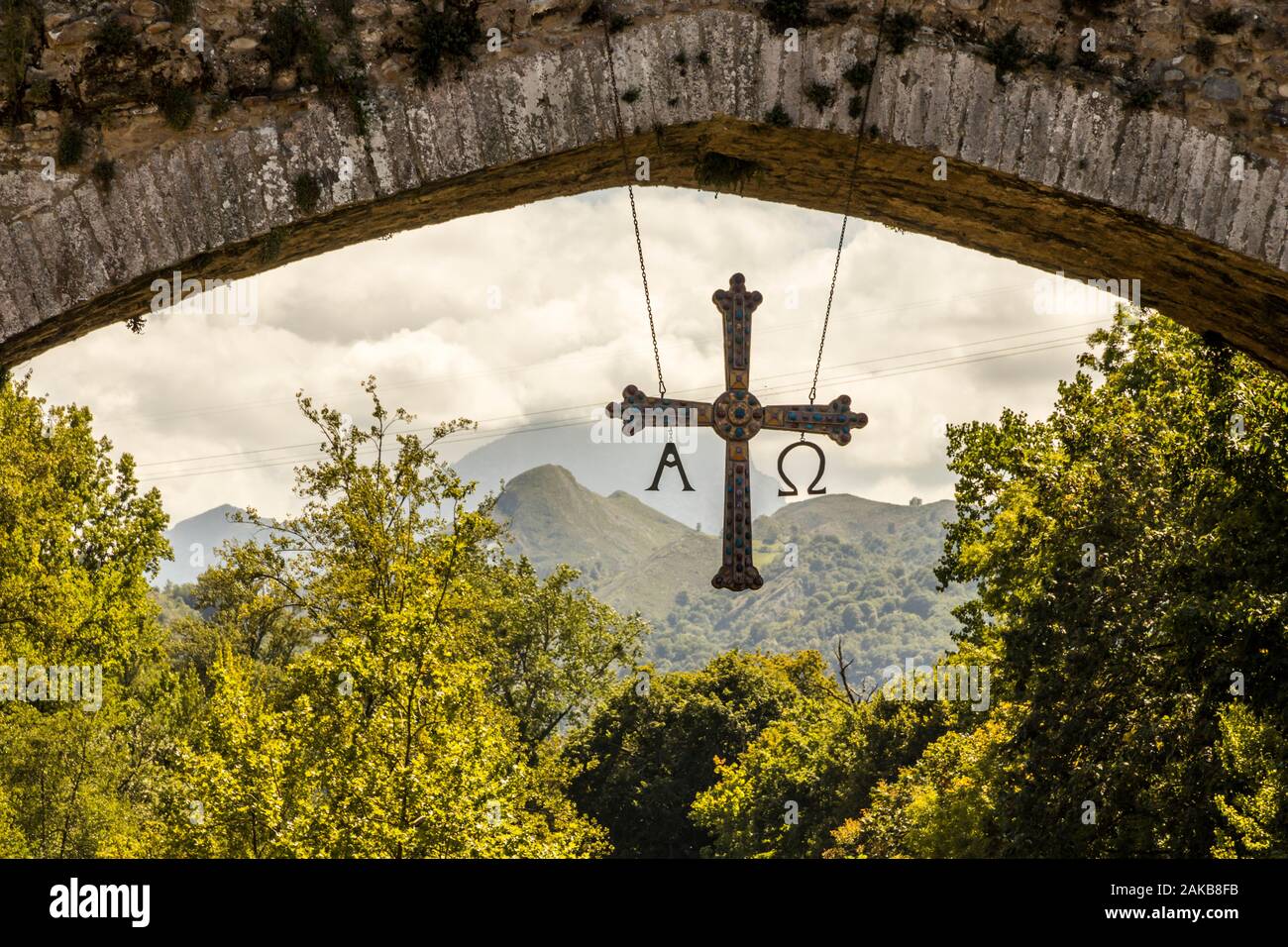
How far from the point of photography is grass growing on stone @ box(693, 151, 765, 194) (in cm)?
531

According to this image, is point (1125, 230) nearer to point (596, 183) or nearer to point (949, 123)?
point (949, 123)

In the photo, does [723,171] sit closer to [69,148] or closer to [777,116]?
[777,116]

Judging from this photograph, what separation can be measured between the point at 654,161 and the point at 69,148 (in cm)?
219

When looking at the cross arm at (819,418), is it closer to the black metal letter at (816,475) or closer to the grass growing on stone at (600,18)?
the black metal letter at (816,475)

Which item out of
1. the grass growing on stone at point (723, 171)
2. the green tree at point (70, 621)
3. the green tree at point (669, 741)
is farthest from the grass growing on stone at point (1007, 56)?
the green tree at point (669, 741)

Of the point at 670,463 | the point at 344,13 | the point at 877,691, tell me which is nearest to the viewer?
the point at 344,13

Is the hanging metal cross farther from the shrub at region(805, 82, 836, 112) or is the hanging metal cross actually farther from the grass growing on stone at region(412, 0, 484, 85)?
the grass growing on stone at region(412, 0, 484, 85)

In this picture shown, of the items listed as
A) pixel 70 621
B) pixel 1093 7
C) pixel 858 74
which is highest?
pixel 1093 7

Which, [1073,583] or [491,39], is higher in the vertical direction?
[491,39]

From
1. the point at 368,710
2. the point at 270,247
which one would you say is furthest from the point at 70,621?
the point at 270,247

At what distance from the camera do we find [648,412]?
686cm

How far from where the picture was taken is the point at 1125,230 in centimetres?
515
